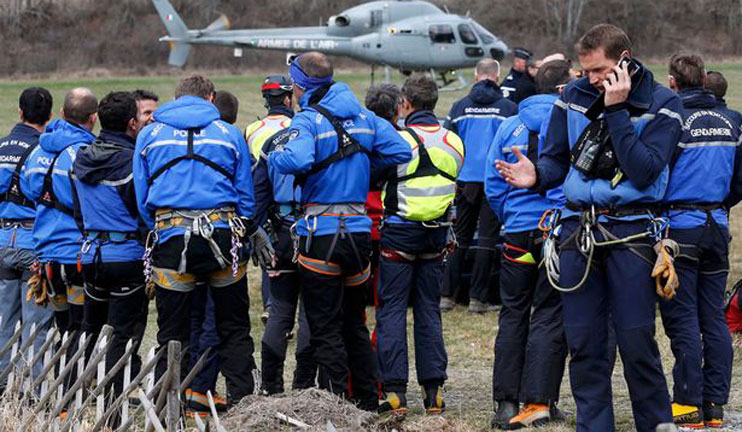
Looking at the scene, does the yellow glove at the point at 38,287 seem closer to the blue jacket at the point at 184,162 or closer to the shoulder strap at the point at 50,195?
the shoulder strap at the point at 50,195

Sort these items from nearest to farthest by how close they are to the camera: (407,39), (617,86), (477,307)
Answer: (617,86) → (477,307) → (407,39)

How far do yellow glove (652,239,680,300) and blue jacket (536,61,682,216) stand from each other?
220 millimetres

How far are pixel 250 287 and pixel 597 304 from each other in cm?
722

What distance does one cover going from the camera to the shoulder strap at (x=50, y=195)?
7336 millimetres

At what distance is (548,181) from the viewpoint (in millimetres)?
5688

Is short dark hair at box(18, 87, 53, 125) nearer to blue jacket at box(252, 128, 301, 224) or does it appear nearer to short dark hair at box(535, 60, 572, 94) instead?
blue jacket at box(252, 128, 301, 224)

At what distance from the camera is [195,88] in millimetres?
6895

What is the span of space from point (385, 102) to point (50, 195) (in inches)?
85.0

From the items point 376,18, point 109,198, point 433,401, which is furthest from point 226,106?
point 376,18

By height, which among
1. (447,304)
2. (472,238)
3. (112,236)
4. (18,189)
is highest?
(18,189)

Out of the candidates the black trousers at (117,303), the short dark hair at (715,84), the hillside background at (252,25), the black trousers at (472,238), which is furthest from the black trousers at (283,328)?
the hillside background at (252,25)

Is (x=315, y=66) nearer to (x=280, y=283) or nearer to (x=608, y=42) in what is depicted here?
(x=280, y=283)

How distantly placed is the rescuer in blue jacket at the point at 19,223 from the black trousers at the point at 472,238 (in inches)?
157

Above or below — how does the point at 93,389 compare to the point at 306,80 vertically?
below
